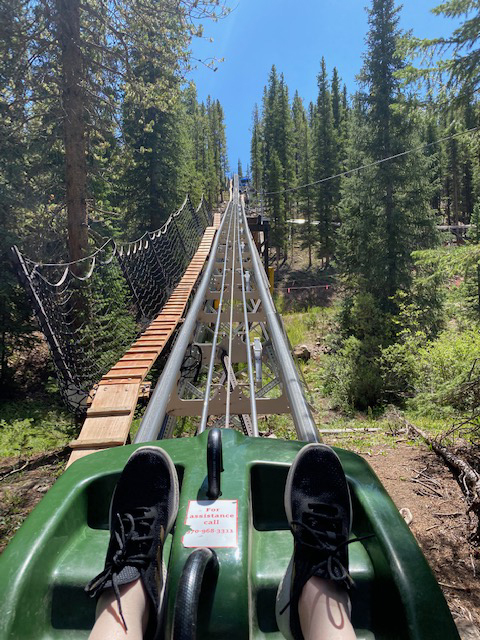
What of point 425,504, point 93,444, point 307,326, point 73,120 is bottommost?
point 307,326

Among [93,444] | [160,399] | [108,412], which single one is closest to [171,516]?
[160,399]

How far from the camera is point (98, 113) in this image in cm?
716

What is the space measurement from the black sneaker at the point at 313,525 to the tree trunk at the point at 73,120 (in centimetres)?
641

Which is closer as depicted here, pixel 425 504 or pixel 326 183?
pixel 425 504

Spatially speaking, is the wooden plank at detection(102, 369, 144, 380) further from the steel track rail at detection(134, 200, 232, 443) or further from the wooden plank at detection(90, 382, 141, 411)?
the steel track rail at detection(134, 200, 232, 443)

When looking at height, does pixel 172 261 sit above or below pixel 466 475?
above

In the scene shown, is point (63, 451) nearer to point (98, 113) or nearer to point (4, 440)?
point (4, 440)

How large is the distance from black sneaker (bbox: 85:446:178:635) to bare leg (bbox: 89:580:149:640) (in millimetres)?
19

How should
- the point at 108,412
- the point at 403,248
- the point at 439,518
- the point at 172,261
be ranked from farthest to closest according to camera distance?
the point at 403,248, the point at 172,261, the point at 439,518, the point at 108,412

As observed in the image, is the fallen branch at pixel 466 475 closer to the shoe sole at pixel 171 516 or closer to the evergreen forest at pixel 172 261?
the evergreen forest at pixel 172 261

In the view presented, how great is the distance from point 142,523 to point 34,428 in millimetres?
6061

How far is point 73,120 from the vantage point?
6.39m

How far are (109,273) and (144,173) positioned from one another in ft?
30.8

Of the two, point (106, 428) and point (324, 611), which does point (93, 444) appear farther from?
point (324, 611)
